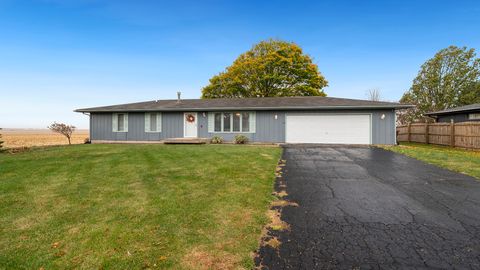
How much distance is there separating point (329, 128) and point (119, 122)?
1532 cm

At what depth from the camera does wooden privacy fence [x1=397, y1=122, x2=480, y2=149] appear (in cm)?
1120

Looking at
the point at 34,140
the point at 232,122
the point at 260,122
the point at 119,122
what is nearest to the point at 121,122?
the point at 119,122

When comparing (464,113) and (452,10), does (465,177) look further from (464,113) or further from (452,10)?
(452,10)

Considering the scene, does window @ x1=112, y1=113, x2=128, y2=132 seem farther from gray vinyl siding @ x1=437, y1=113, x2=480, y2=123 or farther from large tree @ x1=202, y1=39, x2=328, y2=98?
gray vinyl siding @ x1=437, y1=113, x2=480, y2=123

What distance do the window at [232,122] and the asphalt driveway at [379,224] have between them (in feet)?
31.9

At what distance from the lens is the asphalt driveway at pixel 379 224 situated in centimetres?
201

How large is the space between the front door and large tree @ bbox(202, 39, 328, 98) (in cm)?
1269

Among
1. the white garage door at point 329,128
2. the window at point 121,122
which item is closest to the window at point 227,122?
the white garage door at point 329,128

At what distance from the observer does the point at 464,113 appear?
16562 millimetres

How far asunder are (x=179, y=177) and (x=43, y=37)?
73.3 ft

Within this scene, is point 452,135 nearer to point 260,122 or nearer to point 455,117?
point 455,117

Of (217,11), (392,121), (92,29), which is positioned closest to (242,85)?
(217,11)

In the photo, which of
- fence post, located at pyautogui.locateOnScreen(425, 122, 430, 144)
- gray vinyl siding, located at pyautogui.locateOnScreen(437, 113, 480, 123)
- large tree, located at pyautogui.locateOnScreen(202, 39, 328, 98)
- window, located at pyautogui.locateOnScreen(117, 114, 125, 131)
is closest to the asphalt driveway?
fence post, located at pyautogui.locateOnScreen(425, 122, 430, 144)

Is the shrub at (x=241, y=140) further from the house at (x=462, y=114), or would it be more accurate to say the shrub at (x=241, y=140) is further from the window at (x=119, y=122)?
the house at (x=462, y=114)
